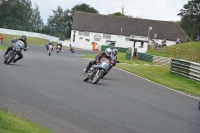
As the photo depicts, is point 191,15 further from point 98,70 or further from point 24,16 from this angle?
point 98,70

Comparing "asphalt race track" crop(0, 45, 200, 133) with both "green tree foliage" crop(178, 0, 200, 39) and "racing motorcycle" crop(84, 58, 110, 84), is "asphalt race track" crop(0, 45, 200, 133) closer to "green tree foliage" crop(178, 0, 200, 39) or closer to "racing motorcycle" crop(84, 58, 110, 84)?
"racing motorcycle" crop(84, 58, 110, 84)

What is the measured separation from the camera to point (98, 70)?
63.3 ft

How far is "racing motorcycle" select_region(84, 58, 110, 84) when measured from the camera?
19.2m

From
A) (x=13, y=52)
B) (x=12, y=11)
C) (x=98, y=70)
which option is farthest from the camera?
(x=12, y=11)

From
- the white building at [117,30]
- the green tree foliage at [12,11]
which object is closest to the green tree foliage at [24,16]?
the green tree foliage at [12,11]

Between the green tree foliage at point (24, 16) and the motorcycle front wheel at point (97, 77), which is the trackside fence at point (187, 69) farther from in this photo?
the green tree foliage at point (24, 16)

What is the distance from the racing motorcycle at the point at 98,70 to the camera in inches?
755

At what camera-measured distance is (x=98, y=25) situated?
99812mm

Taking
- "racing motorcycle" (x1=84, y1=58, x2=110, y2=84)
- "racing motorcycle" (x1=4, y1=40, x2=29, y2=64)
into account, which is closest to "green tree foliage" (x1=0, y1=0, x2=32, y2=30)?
"racing motorcycle" (x1=4, y1=40, x2=29, y2=64)

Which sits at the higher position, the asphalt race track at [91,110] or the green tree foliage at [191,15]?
the green tree foliage at [191,15]

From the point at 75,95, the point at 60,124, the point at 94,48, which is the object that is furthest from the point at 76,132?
the point at 94,48

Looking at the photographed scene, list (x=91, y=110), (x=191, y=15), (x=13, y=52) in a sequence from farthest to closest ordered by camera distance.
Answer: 1. (x=191, y=15)
2. (x=13, y=52)
3. (x=91, y=110)

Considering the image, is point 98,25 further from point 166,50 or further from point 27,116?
point 27,116

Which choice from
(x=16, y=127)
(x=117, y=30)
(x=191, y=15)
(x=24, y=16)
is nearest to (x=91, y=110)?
(x=16, y=127)
